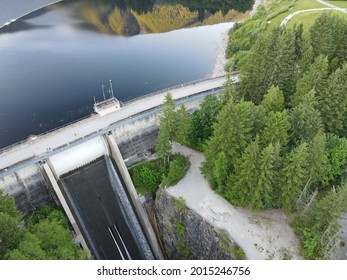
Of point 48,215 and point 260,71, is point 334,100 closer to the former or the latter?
point 260,71

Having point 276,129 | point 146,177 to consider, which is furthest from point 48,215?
point 276,129

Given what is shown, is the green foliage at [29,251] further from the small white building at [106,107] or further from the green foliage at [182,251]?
the small white building at [106,107]

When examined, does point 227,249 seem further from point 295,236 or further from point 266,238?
point 295,236

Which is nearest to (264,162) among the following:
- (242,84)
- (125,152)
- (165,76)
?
(242,84)

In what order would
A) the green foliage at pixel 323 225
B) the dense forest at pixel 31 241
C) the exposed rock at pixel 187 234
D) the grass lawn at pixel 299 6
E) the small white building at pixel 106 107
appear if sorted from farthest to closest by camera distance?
the grass lawn at pixel 299 6 → the small white building at pixel 106 107 → the exposed rock at pixel 187 234 → the green foliage at pixel 323 225 → the dense forest at pixel 31 241

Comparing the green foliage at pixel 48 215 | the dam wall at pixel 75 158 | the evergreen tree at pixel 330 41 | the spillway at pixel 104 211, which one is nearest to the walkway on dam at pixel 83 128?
the dam wall at pixel 75 158

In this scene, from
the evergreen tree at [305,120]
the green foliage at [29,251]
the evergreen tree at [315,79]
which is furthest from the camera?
the evergreen tree at [315,79]
